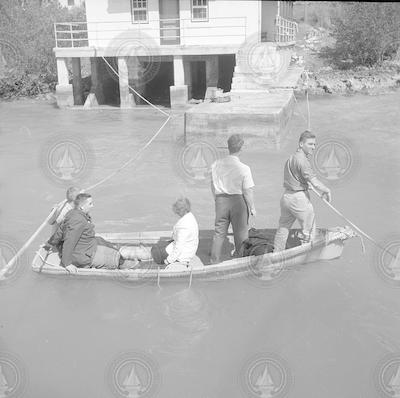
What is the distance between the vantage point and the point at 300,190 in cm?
703

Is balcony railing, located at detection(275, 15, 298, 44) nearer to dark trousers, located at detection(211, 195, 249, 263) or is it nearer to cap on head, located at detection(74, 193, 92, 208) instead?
dark trousers, located at detection(211, 195, 249, 263)

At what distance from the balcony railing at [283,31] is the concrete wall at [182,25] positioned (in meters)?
3.02

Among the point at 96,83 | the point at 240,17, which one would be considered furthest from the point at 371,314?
the point at 96,83

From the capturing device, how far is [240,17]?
22969 millimetres

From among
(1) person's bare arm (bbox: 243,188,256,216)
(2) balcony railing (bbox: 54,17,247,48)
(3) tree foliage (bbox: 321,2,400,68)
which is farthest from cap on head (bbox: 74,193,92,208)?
(3) tree foliage (bbox: 321,2,400,68)

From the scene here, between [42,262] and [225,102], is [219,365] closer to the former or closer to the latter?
[42,262]

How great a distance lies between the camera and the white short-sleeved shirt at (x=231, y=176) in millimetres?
7105

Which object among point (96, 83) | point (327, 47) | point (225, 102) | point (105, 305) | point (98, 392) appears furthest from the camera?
point (327, 47)

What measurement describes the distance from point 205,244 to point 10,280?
308cm

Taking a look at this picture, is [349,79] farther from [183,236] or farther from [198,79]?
[183,236]

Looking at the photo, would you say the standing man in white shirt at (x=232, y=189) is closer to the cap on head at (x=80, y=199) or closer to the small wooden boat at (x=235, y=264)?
the small wooden boat at (x=235, y=264)

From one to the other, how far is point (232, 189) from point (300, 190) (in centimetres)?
90

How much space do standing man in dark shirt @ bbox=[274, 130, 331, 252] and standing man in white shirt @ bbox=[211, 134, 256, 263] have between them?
1.57 ft

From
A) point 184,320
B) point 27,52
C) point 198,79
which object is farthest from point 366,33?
point 184,320
